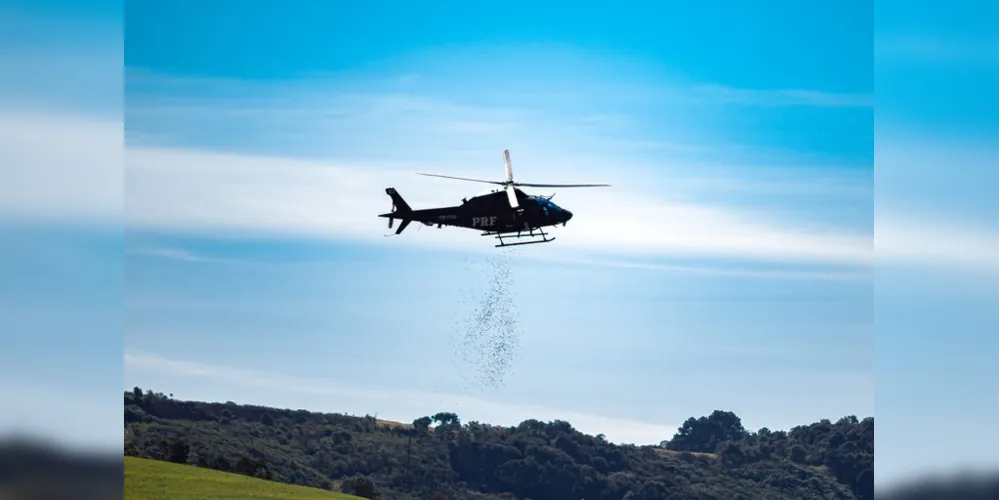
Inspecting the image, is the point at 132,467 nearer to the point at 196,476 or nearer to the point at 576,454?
the point at 196,476

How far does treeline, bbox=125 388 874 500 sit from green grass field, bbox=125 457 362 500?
32.4 metres

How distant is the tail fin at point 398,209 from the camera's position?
44.1 meters

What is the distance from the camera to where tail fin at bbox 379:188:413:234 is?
44.1 meters

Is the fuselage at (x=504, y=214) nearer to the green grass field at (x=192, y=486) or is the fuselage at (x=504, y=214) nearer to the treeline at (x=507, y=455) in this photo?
the green grass field at (x=192, y=486)

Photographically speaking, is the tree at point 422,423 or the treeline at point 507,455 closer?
the treeline at point 507,455

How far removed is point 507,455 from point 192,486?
63530mm

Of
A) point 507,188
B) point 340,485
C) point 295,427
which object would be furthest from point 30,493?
point 295,427

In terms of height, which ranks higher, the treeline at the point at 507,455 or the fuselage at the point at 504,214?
the fuselage at the point at 504,214

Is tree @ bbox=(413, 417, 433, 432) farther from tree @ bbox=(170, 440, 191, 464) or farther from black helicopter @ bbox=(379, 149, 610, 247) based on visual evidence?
black helicopter @ bbox=(379, 149, 610, 247)

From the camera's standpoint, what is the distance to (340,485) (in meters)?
142

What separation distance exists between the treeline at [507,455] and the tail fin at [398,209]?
9033 centimetres

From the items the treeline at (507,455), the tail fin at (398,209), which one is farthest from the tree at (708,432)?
the tail fin at (398,209)

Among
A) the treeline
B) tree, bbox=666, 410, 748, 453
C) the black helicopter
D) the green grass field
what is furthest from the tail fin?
tree, bbox=666, 410, 748, 453

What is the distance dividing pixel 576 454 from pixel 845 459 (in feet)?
119
